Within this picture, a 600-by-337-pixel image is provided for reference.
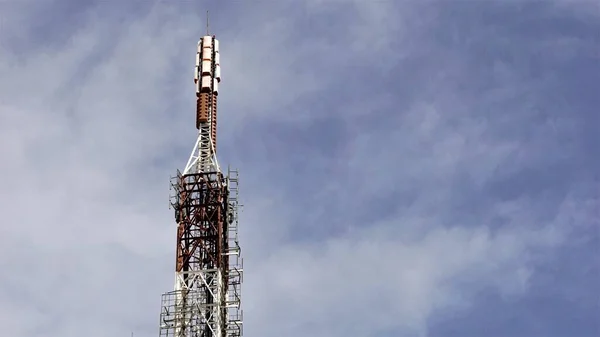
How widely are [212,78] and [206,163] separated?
15243 millimetres

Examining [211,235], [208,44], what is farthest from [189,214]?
[208,44]

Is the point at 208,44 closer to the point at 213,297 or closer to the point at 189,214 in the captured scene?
the point at 189,214

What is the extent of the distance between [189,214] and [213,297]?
1454cm

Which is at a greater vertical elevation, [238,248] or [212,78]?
[212,78]

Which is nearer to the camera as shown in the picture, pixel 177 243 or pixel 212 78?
pixel 177 243

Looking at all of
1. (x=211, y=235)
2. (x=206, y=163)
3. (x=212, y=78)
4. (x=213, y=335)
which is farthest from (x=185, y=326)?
(x=212, y=78)

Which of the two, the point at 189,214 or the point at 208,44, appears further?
the point at 208,44

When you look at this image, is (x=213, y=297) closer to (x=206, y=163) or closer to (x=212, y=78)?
(x=206, y=163)

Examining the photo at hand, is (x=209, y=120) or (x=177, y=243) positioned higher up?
(x=209, y=120)

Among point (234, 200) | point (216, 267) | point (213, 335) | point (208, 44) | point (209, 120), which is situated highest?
point (208, 44)

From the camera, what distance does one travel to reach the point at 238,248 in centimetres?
18125

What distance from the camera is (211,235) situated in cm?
18038

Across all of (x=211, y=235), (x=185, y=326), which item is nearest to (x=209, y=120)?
(x=211, y=235)

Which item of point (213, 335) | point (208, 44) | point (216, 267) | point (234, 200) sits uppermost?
point (208, 44)
